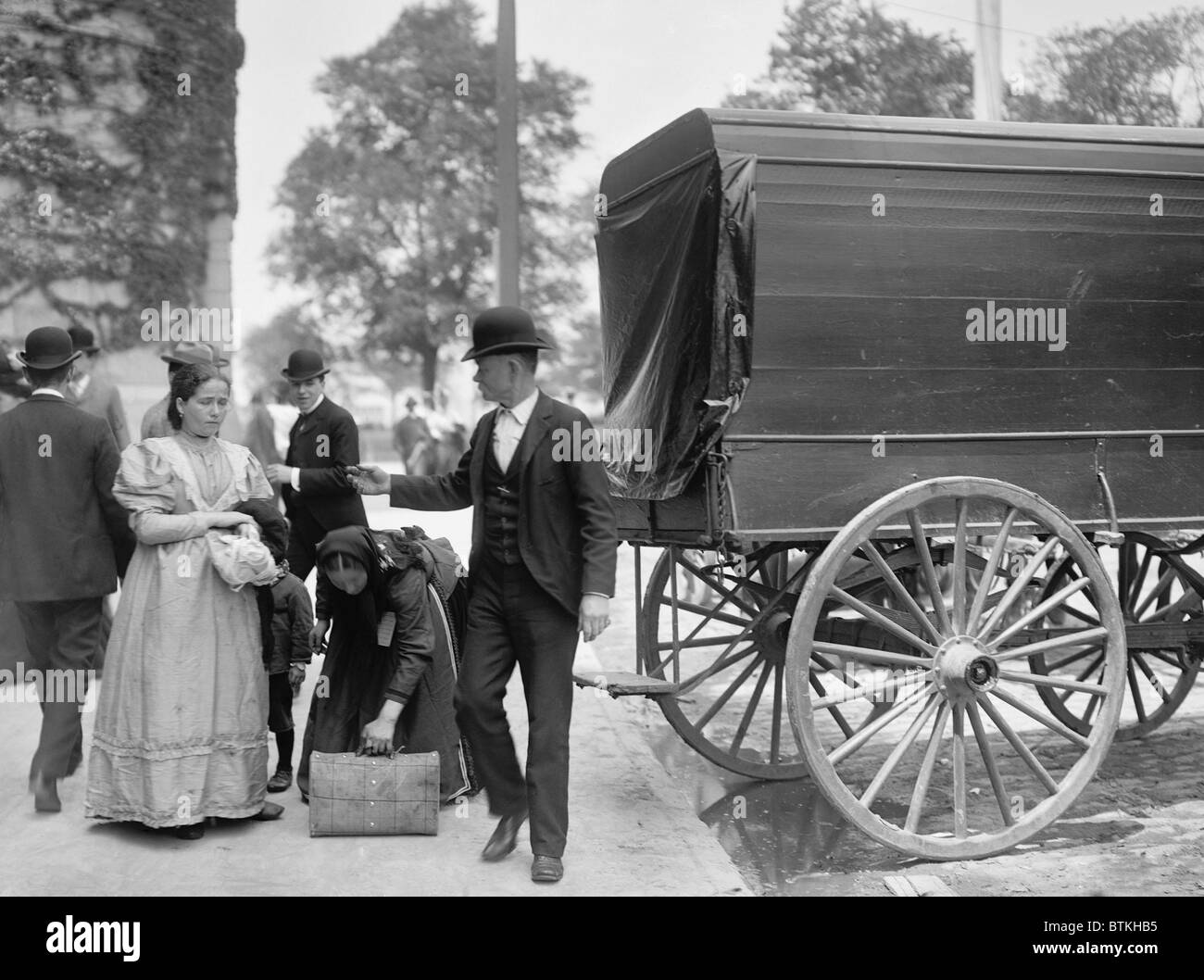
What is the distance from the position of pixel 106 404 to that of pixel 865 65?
34.8ft

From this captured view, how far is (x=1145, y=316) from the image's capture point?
4766mm

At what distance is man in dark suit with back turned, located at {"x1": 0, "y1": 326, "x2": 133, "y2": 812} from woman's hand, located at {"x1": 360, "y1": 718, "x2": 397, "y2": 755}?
1.31 m

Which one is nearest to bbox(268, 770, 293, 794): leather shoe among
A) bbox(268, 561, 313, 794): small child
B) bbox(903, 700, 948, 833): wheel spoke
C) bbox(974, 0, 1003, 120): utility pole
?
bbox(268, 561, 313, 794): small child

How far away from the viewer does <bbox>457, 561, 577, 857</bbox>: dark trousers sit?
13.2 ft

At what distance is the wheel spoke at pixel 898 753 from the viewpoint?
4141mm

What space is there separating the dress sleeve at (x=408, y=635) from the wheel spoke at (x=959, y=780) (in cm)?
191

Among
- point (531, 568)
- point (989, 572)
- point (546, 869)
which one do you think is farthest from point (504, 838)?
point (989, 572)

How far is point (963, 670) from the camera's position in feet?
14.0

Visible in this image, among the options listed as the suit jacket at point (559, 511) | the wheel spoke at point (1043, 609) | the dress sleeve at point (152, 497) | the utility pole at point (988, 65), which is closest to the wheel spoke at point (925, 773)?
the wheel spoke at point (1043, 609)

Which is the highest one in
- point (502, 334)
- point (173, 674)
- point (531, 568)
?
point (502, 334)

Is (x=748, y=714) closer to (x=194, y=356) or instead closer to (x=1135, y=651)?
(x=1135, y=651)

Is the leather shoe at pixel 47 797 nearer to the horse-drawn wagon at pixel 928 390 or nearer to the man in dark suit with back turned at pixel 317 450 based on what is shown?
the man in dark suit with back turned at pixel 317 450

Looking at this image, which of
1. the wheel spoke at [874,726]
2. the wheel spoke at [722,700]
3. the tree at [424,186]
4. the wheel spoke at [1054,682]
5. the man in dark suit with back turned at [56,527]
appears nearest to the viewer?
the wheel spoke at [874,726]
